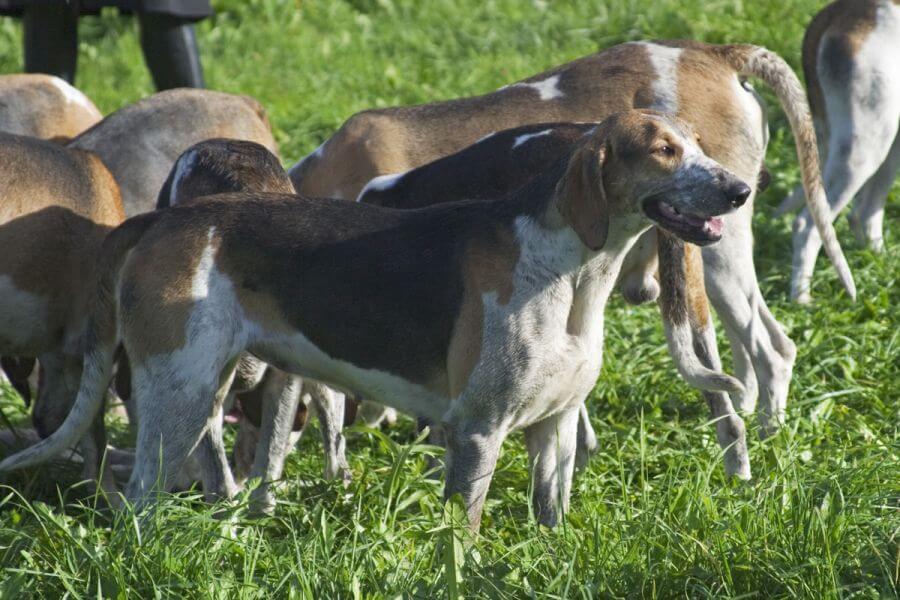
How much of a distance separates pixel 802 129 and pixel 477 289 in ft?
6.13

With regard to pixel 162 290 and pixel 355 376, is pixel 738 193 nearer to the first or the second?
pixel 355 376

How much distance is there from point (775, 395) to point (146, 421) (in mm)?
2462

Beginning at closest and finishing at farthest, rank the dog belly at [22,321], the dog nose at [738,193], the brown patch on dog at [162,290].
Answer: the dog nose at [738,193]
the brown patch on dog at [162,290]
the dog belly at [22,321]

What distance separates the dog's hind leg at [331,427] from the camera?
5.01 meters

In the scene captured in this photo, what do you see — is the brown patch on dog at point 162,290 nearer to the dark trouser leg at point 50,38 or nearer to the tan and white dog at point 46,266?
the tan and white dog at point 46,266

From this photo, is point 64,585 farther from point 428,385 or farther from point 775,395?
point 775,395

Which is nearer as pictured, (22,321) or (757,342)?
→ (22,321)

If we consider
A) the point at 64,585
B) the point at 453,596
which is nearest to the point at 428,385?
the point at 453,596

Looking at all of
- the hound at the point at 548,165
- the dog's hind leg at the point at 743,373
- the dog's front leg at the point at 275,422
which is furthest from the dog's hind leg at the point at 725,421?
the dog's front leg at the point at 275,422

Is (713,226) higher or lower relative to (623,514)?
higher

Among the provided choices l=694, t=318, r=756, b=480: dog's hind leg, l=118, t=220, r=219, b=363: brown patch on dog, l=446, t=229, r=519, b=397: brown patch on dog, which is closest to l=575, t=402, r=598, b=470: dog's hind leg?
l=694, t=318, r=756, b=480: dog's hind leg

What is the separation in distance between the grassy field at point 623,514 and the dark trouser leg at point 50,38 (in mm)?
2001

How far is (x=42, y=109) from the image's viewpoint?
6.56 meters

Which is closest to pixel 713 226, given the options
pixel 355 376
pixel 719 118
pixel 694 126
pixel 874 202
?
pixel 355 376
